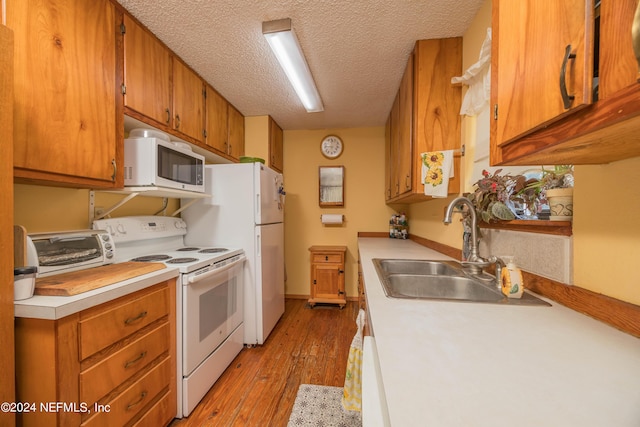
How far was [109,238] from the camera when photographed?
1.51m

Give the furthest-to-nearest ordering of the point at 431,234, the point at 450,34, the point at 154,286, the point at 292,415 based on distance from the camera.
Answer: the point at 431,234, the point at 450,34, the point at 292,415, the point at 154,286

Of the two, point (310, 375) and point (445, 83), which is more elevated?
point (445, 83)

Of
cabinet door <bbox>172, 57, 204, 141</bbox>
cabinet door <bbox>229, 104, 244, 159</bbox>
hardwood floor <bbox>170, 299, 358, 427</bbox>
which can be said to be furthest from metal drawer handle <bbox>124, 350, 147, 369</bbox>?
cabinet door <bbox>229, 104, 244, 159</bbox>

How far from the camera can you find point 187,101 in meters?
1.98

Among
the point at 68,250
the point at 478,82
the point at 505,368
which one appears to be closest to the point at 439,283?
the point at 505,368

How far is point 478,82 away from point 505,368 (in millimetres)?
1524

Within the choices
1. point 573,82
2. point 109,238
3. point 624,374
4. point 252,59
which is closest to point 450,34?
point 252,59

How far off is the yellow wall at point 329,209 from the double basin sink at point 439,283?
5.84 feet

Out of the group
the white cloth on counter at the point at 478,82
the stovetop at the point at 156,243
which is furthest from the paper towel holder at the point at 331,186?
the white cloth on counter at the point at 478,82

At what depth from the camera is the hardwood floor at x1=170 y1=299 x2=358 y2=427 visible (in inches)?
57.7

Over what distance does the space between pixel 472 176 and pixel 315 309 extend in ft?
7.63

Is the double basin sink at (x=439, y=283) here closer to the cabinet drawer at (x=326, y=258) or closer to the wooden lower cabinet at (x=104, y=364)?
the wooden lower cabinet at (x=104, y=364)

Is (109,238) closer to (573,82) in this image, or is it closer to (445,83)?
(573,82)

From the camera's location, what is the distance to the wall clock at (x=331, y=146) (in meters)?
3.45
